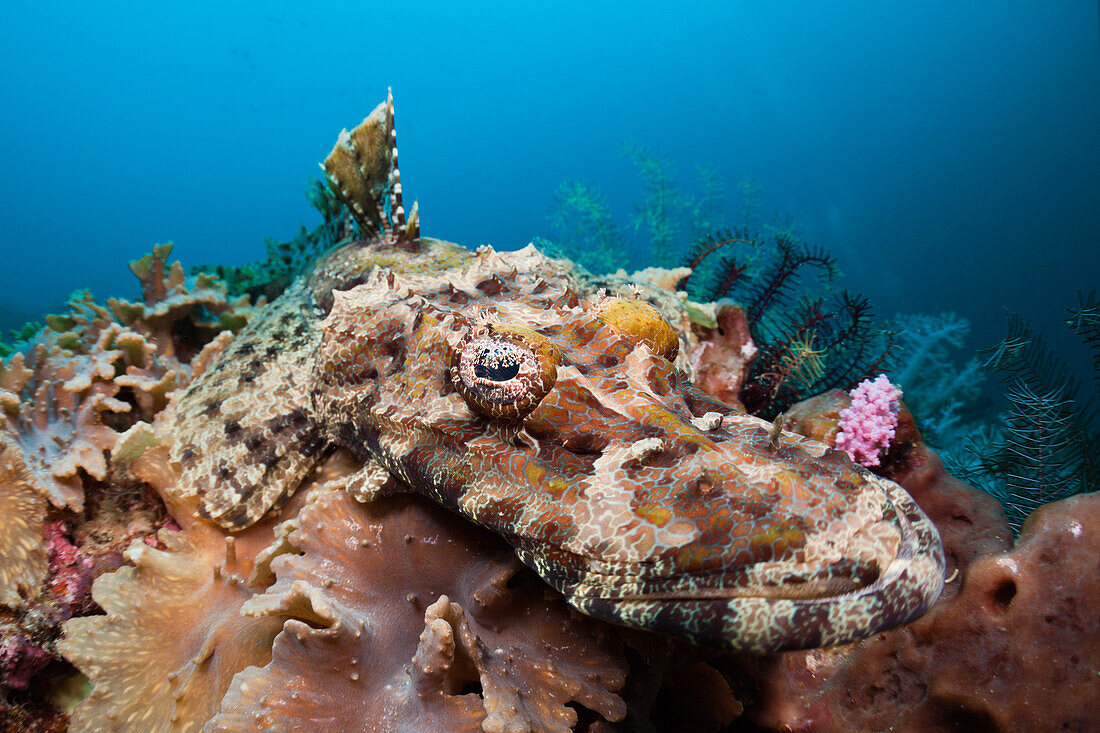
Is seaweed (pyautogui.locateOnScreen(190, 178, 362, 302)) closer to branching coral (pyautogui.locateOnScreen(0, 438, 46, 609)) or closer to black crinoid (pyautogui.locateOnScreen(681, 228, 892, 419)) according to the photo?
branching coral (pyautogui.locateOnScreen(0, 438, 46, 609))

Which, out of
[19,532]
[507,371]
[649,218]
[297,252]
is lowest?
[19,532]

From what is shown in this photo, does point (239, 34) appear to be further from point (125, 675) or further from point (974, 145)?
point (125, 675)

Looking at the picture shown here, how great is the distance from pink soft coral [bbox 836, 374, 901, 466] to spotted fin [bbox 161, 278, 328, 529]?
3.31 metres

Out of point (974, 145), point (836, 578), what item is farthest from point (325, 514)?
point (974, 145)

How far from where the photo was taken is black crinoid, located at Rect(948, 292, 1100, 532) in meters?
4.17

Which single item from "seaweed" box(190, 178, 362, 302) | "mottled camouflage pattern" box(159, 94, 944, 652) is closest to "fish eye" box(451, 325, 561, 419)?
"mottled camouflage pattern" box(159, 94, 944, 652)

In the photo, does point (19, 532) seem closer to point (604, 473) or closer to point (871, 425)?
point (604, 473)

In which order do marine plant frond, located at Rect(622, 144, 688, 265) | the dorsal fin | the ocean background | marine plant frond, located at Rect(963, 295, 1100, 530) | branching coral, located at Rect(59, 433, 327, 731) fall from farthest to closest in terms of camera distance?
the ocean background → marine plant frond, located at Rect(622, 144, 688, 265) → the dorsal fin → marine plant frond, located at Rect(963, 295, 1100, 530) → branching coral, located at Rect(59, 433, 327, 731)

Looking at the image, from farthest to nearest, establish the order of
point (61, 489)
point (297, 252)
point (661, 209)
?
1. point (661, 209)
2. point (297, 252)
3. point (61, 489)

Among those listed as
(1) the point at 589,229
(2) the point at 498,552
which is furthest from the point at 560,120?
(2) the point at 498,552

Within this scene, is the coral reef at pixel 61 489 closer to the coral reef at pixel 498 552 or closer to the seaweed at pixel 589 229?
the coral reef at pixel 498 552

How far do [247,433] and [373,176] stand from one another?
257 cm

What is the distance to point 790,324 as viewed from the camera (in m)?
5.05

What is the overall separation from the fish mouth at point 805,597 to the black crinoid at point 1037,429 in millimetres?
3410
